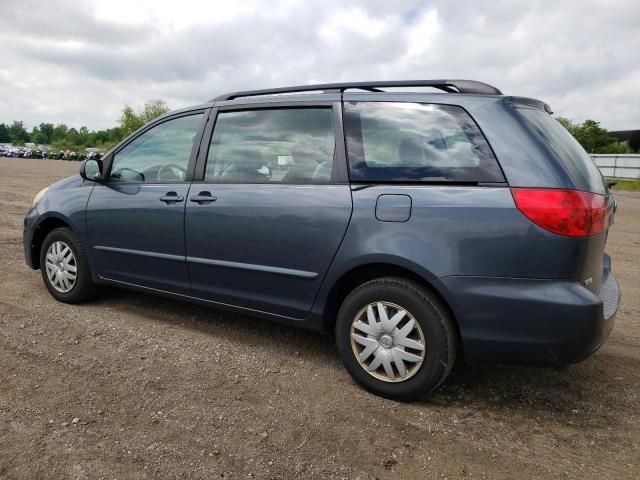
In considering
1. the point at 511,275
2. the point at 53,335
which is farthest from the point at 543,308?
the point at 53,335

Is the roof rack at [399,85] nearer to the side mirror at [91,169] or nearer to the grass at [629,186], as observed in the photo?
the side mirror at [91,169]


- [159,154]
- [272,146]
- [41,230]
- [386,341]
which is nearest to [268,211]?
[272,146]

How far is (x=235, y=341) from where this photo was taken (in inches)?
152

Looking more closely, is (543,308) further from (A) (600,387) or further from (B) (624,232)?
(B) (624,232)

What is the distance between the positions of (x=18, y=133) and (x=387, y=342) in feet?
585

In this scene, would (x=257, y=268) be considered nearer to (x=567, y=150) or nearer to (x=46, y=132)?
(x=567, y=150)

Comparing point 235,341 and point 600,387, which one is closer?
point 600,387

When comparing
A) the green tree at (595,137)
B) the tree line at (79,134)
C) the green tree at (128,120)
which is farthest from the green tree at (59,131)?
the green tree at (595,137)

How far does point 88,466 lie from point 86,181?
9.16 feet

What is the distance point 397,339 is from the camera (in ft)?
9.63

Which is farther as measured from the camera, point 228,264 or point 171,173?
point 171,173

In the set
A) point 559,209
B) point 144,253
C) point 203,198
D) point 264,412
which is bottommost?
point 264,412

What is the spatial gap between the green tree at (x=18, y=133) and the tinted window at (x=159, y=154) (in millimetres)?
163674

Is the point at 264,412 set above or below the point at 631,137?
below
